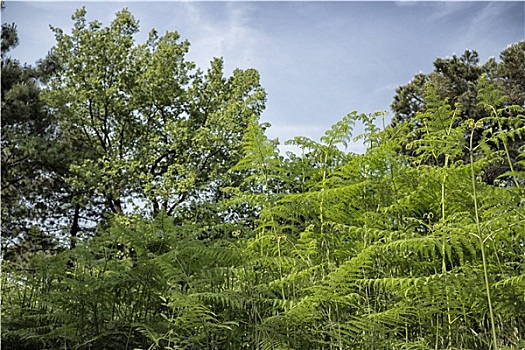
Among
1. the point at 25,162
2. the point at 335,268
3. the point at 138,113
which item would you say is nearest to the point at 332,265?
the point at 335,268

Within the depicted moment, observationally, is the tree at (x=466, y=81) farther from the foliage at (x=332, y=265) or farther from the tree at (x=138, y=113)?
the foliage at (x=332, y=265)

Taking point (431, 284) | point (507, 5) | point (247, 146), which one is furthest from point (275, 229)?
point (507, 5)

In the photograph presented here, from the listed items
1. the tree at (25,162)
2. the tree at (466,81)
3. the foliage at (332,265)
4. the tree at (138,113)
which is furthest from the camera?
the tree at (138,113)

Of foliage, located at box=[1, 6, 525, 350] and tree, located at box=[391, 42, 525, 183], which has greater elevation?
tree, located at box=[391, 42, 525, 183]

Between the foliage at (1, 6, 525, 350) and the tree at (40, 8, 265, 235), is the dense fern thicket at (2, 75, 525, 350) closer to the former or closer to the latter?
the foliage at (1, 6, 525, 350)

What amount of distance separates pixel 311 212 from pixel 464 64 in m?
8.07

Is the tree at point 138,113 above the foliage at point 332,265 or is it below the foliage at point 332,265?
above

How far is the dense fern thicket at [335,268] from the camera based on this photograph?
57.6 inches

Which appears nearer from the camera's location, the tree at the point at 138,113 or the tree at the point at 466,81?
the tree at the point at 466,81

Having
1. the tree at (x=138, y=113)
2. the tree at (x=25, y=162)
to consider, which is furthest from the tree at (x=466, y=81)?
the tree at (x=25, y=162)

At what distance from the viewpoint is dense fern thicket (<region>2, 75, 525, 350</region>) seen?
1.46 meters

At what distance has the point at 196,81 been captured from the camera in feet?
38.2

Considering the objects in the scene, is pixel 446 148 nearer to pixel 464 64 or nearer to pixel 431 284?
pixel 431 284

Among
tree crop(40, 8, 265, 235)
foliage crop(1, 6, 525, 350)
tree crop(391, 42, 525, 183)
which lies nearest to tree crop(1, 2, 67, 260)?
tree crop(40, 8, 265, 235)
